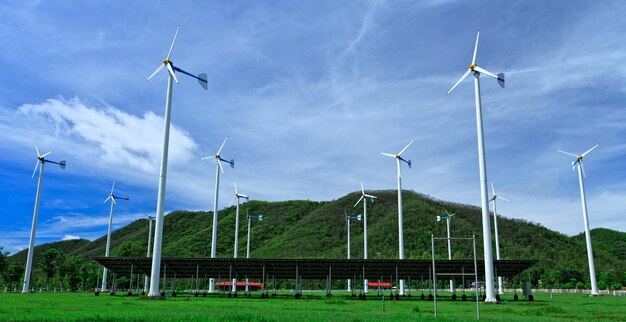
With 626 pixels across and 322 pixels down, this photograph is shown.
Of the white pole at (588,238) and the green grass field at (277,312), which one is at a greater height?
→ the white pole at (588,238)

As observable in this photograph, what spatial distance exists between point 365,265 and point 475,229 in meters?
127

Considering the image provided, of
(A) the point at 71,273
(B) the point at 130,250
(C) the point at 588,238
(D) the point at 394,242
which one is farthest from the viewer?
(D) the point at 394,242

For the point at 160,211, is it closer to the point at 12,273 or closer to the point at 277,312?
the point at 277,312

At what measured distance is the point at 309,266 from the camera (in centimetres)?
6688

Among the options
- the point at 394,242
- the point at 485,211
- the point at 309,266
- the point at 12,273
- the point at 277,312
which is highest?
the point at 394,242

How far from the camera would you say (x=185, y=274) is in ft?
257

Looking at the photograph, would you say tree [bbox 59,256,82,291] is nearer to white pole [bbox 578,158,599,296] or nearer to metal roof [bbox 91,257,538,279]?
metal roof [bbox 91,257,538,279]

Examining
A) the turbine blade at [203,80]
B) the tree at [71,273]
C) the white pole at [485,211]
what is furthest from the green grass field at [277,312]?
the tree at [71,273]

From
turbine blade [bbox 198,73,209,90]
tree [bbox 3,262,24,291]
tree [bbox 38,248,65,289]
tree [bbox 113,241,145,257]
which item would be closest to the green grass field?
turbine blade [bbox 198,73,209,90]

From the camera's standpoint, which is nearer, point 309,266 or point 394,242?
→ point 309,266

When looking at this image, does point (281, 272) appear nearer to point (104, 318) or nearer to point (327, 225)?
point (104, 318)

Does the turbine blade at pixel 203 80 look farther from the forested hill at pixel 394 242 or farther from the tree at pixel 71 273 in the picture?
the forested hill at pixel 394 242

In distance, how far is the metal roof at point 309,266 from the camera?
2446 inches

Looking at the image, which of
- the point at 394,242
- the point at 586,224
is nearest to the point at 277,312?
the point at 586,224
